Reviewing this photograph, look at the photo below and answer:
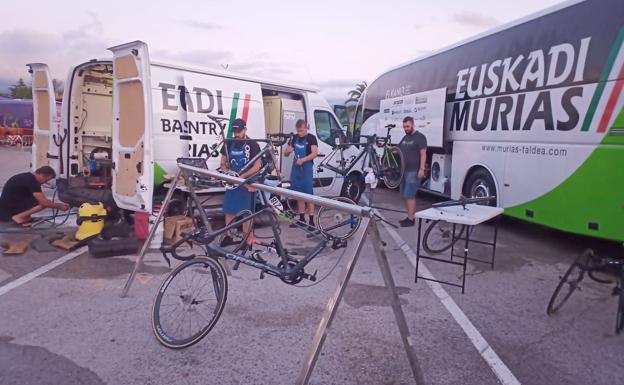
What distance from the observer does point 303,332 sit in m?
3.79

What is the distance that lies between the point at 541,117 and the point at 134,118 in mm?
6067

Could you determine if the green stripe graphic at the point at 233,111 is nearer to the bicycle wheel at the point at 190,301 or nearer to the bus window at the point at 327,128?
the bus window at the point at 327,128

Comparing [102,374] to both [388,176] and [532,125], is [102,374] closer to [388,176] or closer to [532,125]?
[532,125]

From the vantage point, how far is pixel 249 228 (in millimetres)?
4133

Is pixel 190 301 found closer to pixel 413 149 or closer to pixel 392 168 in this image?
pixel 413 149

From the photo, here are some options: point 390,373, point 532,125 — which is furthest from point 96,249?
point 532,125

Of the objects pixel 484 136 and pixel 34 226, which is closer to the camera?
pixel 34 226

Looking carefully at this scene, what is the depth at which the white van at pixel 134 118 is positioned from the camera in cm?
574

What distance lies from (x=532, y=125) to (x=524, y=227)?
262cm

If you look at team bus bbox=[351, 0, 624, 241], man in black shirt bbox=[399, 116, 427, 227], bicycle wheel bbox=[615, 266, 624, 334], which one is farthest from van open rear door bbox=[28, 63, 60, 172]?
bicycle wheel bbox=[615, 266, 624, 334]

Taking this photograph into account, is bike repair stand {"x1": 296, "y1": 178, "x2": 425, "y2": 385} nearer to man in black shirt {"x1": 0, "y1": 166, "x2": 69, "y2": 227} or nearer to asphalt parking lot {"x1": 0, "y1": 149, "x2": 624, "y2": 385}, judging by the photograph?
asphalt parking lot {"x1": 0, "y1": 149, "x2": 624, "y2": 385}

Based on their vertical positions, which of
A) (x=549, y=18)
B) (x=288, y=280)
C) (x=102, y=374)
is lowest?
(x=102, y=374)

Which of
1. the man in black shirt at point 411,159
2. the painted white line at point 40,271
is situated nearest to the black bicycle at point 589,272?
the man in black shirt at point 411,159

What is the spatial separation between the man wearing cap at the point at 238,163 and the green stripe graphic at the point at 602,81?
4.59 m
